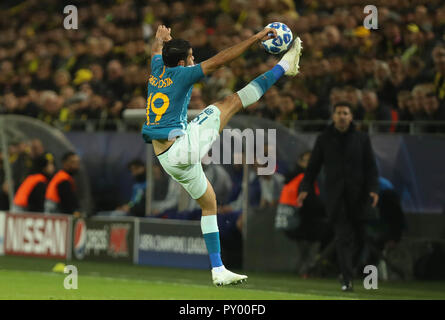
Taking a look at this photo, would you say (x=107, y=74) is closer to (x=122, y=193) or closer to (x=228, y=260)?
(x=122, y=193)

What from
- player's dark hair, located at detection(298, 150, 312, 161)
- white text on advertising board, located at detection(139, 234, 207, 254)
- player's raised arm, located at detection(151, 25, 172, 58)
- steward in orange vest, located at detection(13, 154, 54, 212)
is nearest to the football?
player's raised arm, located at detection(151, 25, 172, 58)

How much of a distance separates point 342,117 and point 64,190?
18.0 feet

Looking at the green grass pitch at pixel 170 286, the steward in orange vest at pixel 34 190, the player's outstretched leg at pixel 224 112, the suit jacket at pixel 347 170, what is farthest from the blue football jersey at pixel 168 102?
the steward in orange vest at pixel 34 190

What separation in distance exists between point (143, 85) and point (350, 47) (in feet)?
13.7

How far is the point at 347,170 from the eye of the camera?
10781 millimetres

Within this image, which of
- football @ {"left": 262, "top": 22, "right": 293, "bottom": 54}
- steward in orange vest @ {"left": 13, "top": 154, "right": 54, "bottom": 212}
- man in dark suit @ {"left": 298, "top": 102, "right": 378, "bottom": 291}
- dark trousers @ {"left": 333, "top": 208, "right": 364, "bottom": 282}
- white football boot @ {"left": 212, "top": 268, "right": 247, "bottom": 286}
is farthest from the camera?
steward in orange vest @ {"left": 13, "top": 154, "right": 54, "bottom": 212}

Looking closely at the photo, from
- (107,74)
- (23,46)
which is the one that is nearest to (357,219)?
(107,74)

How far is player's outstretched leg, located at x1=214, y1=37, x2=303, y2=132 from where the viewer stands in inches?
326

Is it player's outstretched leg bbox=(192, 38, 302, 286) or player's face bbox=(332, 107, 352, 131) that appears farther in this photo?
Result: player's face bbox=(332, 107, 352, 131)

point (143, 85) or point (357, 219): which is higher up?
point (143, 85)

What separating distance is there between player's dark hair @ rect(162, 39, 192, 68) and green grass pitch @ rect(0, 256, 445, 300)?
2527 mm

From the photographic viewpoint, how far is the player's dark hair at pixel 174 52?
8266mm

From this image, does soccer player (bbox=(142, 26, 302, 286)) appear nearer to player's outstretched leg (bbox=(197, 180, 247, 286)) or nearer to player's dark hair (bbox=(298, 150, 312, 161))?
player's outstretched leg (bbox=(197, 180, 247, 286))

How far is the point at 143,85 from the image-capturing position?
16031 millimetres
